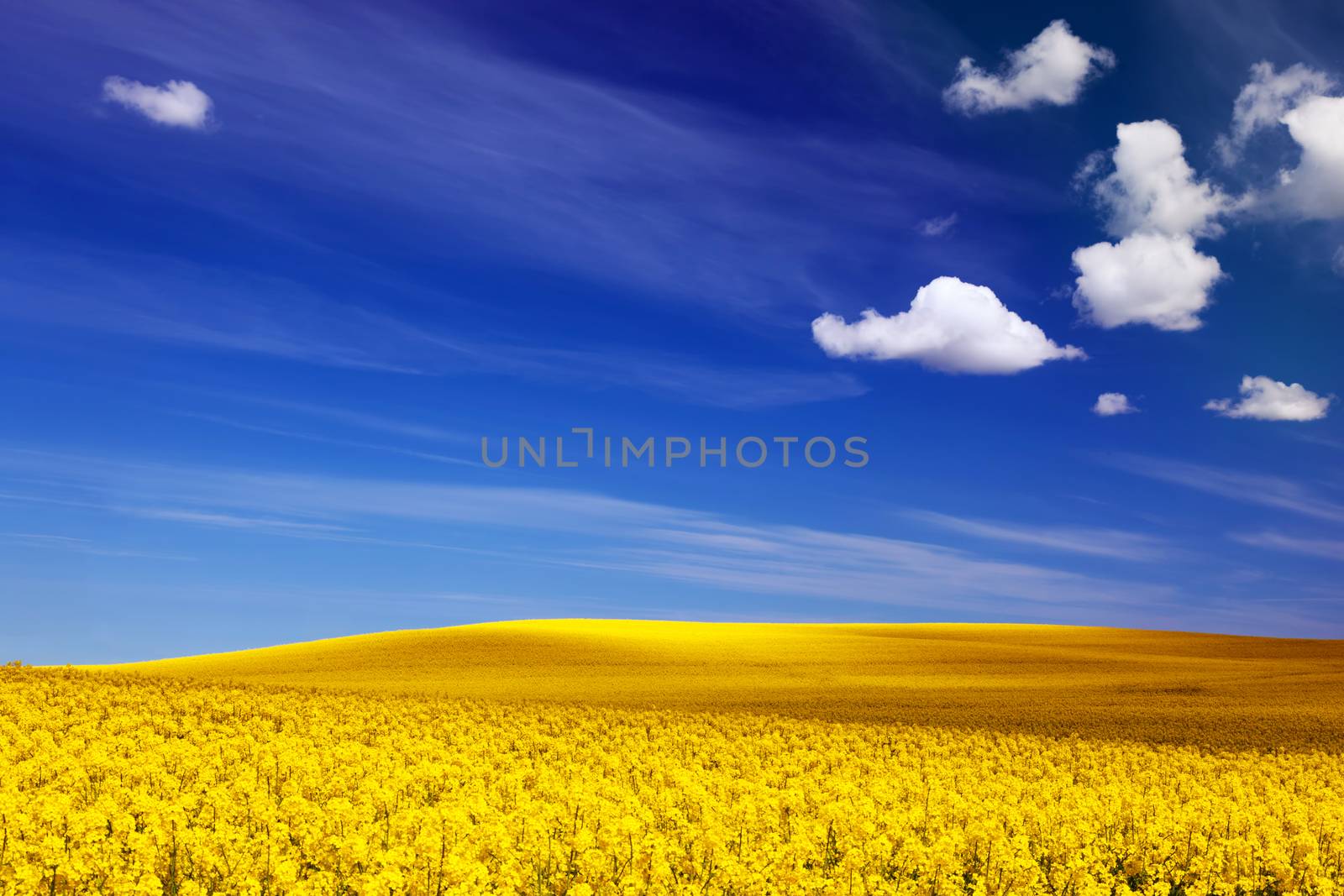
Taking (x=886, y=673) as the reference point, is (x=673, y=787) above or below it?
below

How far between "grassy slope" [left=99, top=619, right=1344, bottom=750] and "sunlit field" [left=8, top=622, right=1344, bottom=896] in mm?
378

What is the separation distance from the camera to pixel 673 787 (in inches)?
733

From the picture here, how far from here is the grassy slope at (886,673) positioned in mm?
36344

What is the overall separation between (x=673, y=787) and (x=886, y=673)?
36.6 meters

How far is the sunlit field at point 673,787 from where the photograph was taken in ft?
36.7

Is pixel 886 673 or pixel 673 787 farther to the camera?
pixel 886 673

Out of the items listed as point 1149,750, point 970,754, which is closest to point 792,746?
point 970,754

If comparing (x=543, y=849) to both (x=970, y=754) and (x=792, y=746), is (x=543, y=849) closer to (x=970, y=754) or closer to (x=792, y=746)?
(x=792, y=746)

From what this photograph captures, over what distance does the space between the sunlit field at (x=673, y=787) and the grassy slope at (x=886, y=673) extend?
38 cm

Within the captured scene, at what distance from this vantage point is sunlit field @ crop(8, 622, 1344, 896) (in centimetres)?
1119

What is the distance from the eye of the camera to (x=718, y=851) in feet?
39.3

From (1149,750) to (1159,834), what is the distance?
15.0 metres

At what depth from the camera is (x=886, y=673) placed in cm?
5297

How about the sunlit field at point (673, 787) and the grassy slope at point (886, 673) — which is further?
the grassy slope at point (886, 673)
